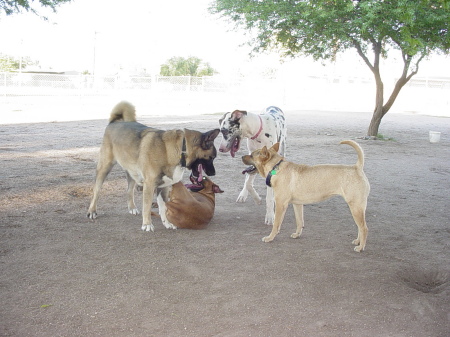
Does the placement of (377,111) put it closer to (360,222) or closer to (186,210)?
(360,222)

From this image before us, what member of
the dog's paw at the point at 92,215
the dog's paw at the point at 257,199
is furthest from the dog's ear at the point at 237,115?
the dog's paw at the point at 92,215

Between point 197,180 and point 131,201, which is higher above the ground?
point 197,180

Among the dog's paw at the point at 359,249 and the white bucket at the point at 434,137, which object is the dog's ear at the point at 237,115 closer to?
the dog's paw at the point at 359,249

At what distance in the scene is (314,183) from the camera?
5504 millimetres

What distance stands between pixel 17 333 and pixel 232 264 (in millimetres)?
2220

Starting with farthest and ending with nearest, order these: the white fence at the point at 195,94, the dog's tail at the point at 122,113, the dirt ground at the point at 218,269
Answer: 1. the white fence at the point at 195,94
2. the dog's tail at the point at 122,113
3. the dirt ground at the point at 218,269

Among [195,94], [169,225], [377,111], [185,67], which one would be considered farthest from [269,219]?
[185,67]

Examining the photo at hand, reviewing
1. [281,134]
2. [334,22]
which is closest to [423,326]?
[281,134]

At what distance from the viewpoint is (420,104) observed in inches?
1591

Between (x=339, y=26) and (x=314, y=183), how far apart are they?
11085 mm

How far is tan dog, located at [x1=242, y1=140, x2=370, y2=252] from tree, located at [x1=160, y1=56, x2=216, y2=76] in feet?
139

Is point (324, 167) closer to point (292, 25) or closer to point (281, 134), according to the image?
point (281, 134)

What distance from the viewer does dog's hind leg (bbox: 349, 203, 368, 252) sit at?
536 centimetres

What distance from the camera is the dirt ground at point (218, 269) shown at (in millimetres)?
3816
